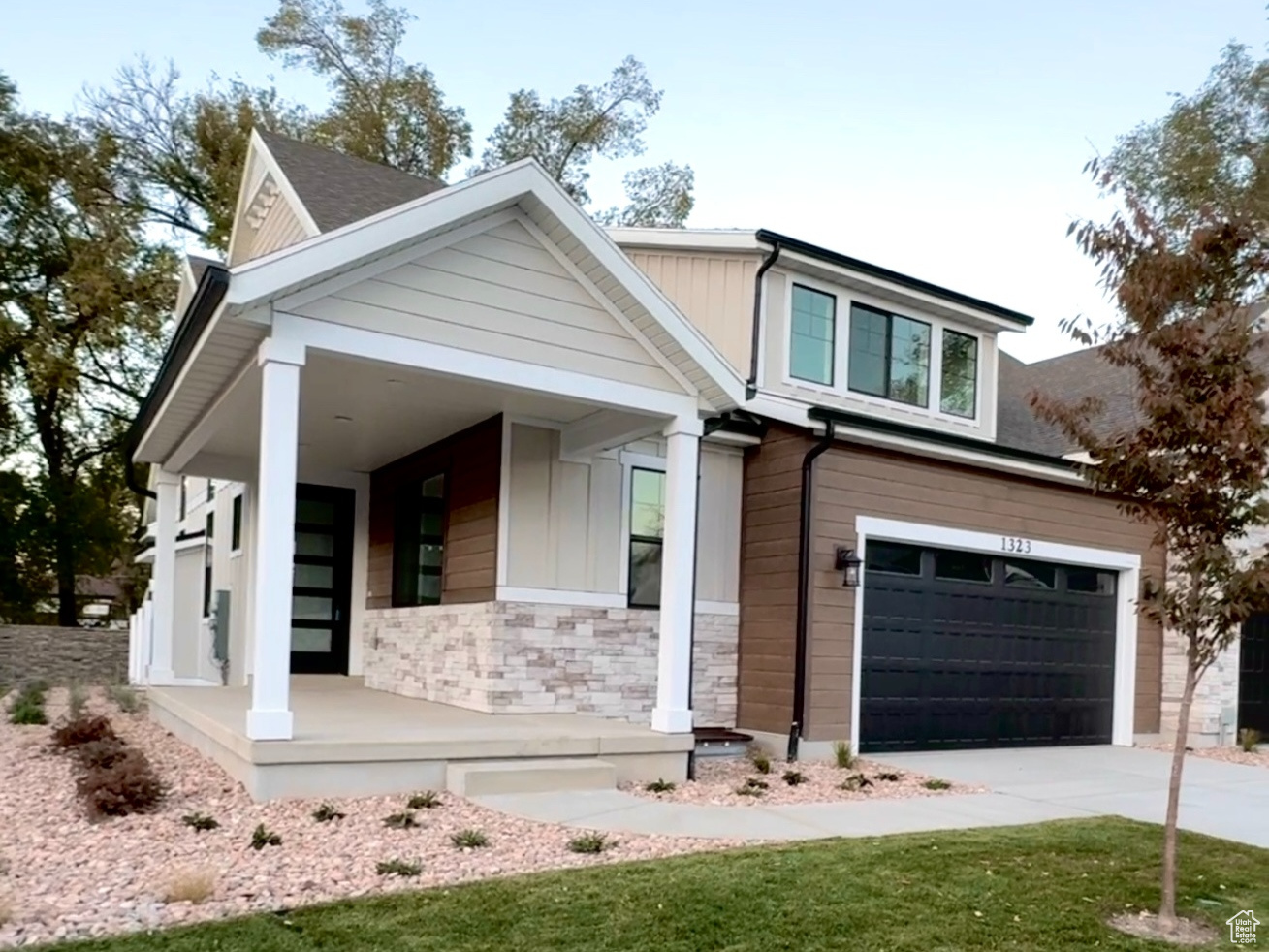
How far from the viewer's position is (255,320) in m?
6.43

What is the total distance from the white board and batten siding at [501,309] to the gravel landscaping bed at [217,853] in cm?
313

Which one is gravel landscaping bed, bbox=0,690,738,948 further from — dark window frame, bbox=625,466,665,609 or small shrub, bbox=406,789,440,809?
dark window frame, bbox=625,466,665,609

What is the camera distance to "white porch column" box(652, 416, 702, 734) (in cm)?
809

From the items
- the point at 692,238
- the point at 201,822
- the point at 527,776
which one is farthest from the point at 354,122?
the point at 201,822

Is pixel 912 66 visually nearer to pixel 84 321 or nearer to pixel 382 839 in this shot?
pixel 382 839

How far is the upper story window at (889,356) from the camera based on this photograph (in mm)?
12031

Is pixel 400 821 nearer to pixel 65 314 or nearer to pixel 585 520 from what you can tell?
pixel 585 520

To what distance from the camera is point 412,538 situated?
11.2 metres

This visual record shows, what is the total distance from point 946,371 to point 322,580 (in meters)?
8.24

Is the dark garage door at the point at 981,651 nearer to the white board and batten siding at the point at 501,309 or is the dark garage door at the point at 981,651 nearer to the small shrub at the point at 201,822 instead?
the white board and batten siding at the point at 501,309

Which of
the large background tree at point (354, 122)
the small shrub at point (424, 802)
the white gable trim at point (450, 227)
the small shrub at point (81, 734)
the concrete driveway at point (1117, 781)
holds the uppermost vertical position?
the large background tree at point (354, 122)

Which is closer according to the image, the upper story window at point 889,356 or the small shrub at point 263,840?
the small shrub at point 263,840

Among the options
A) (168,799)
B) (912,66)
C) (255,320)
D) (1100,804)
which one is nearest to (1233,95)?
(912,66)

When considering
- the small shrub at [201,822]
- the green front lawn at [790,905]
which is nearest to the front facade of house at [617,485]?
the small shrub at [201,822]
